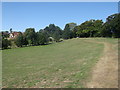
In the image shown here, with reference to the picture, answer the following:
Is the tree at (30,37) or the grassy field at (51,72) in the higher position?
the tree at (30,37)

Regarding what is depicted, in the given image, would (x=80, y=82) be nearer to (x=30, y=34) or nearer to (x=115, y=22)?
(x=115, y=22)

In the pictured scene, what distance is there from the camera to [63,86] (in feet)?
17.0

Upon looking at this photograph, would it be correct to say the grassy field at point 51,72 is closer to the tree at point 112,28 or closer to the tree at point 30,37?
the tree at point 112,28

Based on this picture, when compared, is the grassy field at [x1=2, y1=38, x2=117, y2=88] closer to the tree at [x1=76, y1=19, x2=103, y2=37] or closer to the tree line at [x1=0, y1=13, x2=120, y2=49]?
the tree line at [x1=0, y1=13, x2=120, y2=49]

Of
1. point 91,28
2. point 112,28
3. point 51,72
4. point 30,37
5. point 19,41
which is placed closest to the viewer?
point 51,72

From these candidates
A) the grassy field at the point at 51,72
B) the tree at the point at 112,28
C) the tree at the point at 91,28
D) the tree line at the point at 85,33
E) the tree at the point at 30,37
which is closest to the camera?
the grassy field at the point at 51,72

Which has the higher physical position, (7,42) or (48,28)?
(48,28)

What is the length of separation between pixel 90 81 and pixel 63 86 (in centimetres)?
117

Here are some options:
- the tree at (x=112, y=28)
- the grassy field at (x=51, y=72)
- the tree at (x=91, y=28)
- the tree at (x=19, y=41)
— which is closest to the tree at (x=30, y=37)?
the tree at (x=19, y=41)

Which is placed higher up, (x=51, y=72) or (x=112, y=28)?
(x=112, y=28)

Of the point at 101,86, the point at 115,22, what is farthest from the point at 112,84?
the point at 115,22

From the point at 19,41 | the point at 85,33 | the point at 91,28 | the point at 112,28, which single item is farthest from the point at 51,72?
the point at 85,33

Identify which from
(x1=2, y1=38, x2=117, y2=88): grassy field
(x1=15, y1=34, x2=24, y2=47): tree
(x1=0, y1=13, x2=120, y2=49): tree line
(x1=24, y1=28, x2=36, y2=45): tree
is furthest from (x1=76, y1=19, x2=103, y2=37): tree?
(x1=2, y1=38, x2=117, y2=88): grassy field

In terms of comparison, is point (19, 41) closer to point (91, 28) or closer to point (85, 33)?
point (85, 33)
